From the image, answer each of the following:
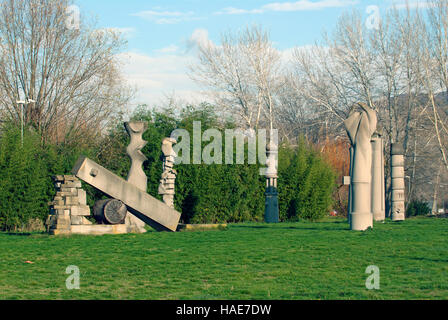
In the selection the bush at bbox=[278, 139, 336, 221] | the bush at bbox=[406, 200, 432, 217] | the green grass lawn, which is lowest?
the green grass lawn

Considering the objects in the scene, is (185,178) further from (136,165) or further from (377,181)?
(377,181)

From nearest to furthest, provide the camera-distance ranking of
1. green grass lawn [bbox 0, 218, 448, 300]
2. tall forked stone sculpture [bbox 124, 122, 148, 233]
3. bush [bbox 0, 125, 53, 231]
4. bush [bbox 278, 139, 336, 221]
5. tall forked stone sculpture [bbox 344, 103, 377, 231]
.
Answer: green grass lawn [bbox 0, 218, 448, 300] < tall forked stone sculpture [bbox 344, 103, 377, 231] < tall forked stone sculpture [bbox 124, 122, 148, 233] < bush [bbox 0, 125, 53, 231] < bush [bbox 278, 139, 336, 221]

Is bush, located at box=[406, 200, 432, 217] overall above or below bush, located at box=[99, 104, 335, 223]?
below

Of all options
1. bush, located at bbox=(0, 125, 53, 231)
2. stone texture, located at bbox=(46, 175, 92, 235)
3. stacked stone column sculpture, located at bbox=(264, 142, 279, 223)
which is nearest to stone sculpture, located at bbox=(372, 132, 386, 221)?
stacked stone column sculpture, located at bbox=(264, 142, 279, 223)

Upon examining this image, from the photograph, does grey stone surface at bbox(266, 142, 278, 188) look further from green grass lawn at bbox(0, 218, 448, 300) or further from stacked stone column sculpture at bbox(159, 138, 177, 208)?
green grass lawn at bbox(0, 218, 448, 300)

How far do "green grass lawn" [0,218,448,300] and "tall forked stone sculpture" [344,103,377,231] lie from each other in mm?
1465

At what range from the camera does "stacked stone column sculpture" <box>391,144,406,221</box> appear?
80.6 feet

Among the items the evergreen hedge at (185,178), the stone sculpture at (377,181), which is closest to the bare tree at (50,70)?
the evergreen hedge at (185,178)

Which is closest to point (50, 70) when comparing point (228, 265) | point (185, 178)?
point (185, 178)

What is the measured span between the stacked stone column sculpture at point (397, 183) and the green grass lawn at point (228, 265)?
7216 mm

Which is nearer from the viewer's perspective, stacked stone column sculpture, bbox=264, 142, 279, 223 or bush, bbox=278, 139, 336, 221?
stacked stone column sculpture, bbox=264, 142, 279, 223

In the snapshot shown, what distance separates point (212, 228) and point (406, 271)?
420 inches

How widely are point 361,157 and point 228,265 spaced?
8.28 metres

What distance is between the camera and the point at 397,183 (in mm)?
24562
